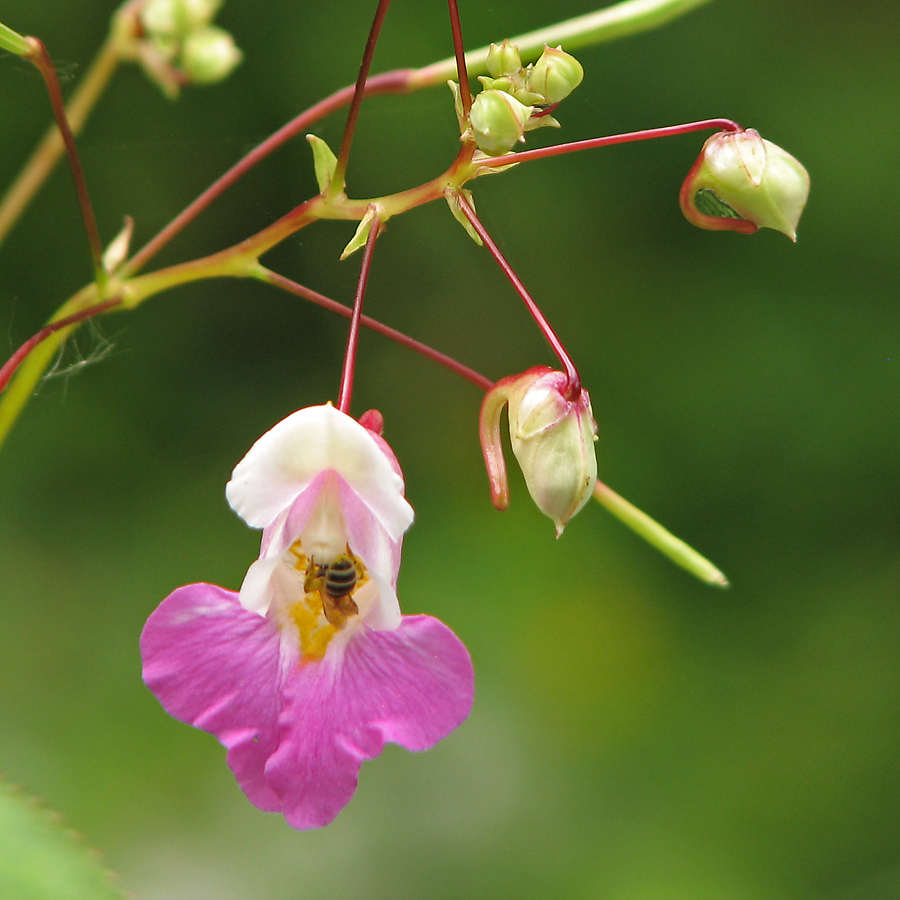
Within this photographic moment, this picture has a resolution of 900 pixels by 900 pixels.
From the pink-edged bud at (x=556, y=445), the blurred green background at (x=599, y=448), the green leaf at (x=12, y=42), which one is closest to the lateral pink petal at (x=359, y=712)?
the pink-edged bud at (x=556, y=445)

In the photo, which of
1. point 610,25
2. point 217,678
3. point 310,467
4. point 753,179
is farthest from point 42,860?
point 610,25

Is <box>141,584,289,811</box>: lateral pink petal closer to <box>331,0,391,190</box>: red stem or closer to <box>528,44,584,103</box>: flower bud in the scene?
<box>331,0,391,190</box>: red stem

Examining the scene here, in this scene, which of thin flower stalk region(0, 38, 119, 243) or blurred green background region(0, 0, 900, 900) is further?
blurred green background region(0, 0, 900, 900)

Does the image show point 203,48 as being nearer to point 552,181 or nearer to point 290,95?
point 290,95

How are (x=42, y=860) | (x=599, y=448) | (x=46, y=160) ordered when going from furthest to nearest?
(x=599, y=448)
(x=46, y=160)
(x=42, y=860)

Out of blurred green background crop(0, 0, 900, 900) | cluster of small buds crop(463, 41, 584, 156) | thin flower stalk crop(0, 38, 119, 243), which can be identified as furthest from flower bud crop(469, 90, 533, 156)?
blurred green background crop(0, 0, 900, 900)

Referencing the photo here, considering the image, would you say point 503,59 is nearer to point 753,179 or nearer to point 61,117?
point 753,179
